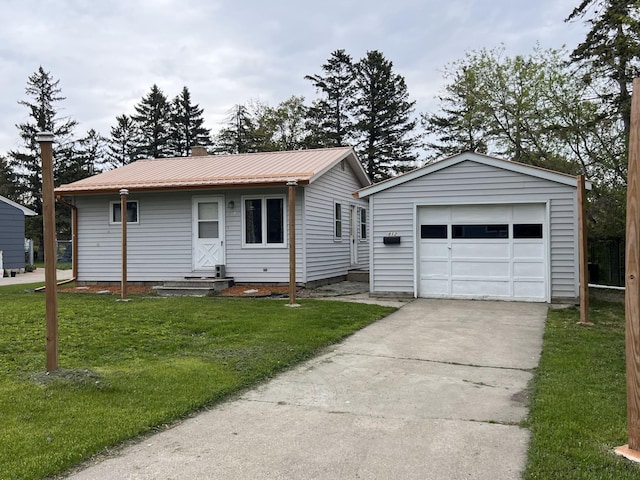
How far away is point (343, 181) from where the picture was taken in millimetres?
16047

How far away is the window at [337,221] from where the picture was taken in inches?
597

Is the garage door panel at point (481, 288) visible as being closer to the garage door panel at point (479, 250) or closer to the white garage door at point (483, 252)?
the white garage door at point (483, 252)

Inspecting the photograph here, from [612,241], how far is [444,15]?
27.5ft

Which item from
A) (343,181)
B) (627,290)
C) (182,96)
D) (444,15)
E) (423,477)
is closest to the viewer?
(423,477)

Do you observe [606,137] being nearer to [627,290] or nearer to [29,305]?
[627,290]

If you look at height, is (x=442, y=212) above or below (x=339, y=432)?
above

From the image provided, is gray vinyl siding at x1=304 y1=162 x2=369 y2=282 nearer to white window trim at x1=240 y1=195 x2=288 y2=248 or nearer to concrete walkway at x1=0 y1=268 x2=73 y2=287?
white window trim at x1=240 y1=195 x2=288 y2=248

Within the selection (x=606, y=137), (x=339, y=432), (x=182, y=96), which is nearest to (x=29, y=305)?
(x=339, y=432)

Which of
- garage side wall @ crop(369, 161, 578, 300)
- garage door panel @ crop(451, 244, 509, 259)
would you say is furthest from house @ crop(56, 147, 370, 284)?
garage door panel @ crop(451, 244, 509, 259)

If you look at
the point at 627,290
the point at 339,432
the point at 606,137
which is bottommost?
the point at 339,432

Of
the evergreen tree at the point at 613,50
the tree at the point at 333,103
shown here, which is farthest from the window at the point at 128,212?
the tree at the point at 333,103

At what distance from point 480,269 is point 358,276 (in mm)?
5118

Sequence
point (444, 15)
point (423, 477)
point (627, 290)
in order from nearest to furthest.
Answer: point (423, 477), point (627, 290), point (444, 15)

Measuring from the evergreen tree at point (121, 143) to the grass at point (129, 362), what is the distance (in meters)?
38.3
